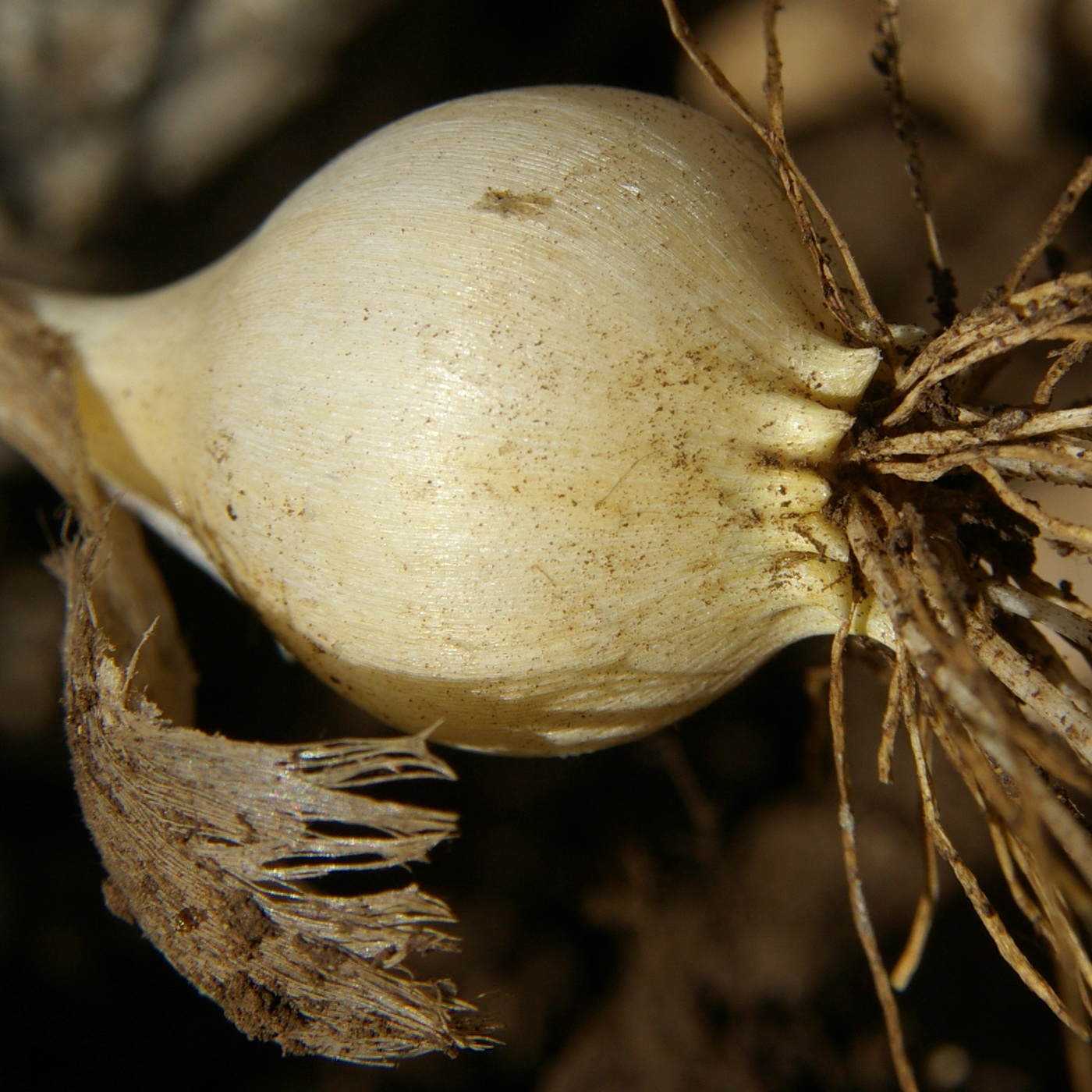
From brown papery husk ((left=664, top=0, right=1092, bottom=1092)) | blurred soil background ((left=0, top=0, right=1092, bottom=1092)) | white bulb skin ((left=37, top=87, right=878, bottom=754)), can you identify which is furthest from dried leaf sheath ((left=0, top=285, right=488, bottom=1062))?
blurred soil background ((left=0, top=0, right=1092, bottom=1092))

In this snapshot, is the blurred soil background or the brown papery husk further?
the blurred soil background

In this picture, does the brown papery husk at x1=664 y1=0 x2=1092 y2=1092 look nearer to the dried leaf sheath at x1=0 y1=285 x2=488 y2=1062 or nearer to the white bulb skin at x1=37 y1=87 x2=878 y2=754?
the white bulb skin at x1=37 y1=87 x2=878 y2=754

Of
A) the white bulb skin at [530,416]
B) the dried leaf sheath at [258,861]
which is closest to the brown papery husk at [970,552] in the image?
the white bulb skin at [530,416]

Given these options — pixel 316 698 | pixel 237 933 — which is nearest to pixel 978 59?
pixel 316 698

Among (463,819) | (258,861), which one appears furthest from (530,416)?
(463,819)

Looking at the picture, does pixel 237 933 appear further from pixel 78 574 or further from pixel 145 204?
pixel 145 204

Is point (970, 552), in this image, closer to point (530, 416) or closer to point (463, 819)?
point (530, 416)

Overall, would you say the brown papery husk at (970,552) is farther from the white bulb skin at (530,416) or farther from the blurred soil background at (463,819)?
the blurred soil background at (463,819)
